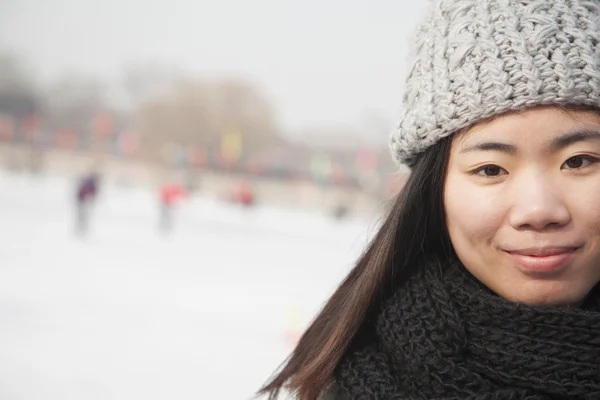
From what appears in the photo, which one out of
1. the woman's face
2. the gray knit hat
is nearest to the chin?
the woman's face

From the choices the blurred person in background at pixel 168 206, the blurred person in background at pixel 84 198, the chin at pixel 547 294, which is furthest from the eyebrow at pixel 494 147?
the blurred person in background at pixel 168 206

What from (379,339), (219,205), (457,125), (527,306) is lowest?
(219,205)

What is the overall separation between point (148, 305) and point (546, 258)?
7.41 meters

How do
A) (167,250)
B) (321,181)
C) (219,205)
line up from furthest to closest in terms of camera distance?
(321,181), (219,205), (167,250)

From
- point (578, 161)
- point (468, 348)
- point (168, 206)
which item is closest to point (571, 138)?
point (578, 161)

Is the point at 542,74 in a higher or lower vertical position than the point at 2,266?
higher

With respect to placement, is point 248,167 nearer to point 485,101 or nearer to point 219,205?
point 219,205

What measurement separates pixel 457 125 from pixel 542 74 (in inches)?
7.2

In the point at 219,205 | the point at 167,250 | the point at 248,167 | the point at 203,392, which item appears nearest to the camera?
the point at 203,392

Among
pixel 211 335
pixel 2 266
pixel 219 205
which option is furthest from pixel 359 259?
pixel 219 205

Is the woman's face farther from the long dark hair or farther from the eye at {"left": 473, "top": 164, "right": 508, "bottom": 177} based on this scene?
the long dark hair

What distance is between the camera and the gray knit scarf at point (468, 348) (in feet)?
4.16

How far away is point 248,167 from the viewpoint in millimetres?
38000

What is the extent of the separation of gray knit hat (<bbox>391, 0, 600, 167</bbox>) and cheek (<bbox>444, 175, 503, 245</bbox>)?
0.38 feet
